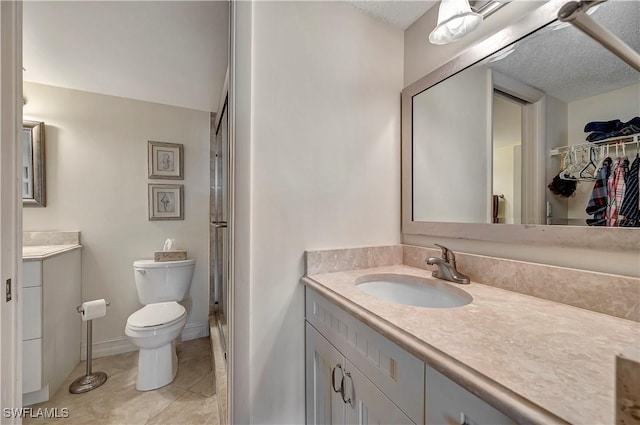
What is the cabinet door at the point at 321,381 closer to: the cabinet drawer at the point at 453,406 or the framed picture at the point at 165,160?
the cabinet drawer at the point at 453,406

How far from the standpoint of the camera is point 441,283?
3.20ft

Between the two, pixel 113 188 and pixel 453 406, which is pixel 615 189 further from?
pixel 113 188

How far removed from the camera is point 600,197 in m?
A: 0.72

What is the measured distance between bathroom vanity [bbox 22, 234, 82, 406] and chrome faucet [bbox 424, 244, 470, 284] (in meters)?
2.10

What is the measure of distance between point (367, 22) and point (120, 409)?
249cm

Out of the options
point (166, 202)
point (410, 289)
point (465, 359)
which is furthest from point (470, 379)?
point (166, 202)

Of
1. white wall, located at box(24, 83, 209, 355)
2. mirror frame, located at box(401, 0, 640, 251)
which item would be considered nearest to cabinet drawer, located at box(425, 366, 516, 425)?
mirror frame, located at box(401, 0, 640, 251)

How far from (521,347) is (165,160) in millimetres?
2547

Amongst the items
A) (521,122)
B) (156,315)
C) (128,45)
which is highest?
(128,45)

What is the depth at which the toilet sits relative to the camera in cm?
156

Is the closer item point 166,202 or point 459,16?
point 459,16

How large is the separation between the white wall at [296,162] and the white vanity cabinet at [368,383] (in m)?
0.11

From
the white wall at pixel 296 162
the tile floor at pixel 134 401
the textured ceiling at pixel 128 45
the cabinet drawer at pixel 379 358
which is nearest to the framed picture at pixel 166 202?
the textured ceiling at pixel 128 45

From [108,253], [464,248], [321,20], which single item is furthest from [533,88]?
[108,253]
